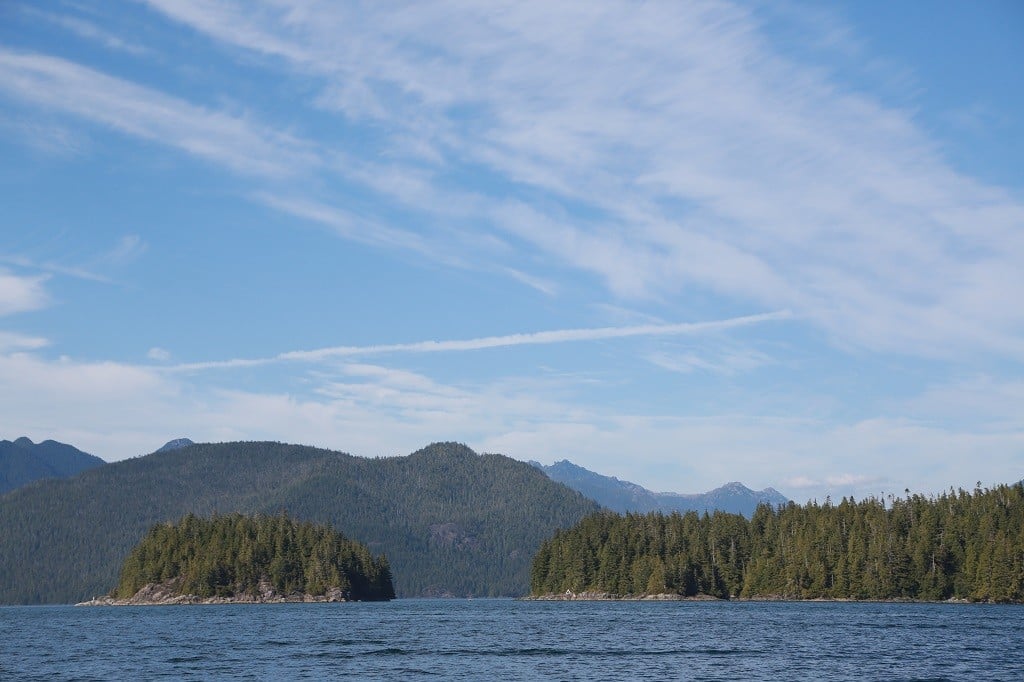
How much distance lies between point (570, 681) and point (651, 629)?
58.5 m

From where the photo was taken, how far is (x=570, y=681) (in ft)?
243

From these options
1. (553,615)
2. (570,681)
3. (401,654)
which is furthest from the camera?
(553,615)

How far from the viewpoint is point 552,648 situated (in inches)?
4021

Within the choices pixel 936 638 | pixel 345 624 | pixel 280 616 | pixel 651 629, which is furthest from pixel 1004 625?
pixel 280 616

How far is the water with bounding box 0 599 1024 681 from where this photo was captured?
3159 inches

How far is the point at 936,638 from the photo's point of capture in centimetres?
10750

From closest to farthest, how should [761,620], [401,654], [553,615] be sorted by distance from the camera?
1. [401,654]
2. [761,620]
3. [553,615]

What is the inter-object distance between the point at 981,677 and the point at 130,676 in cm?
6291

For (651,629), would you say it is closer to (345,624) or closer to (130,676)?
(345,624)

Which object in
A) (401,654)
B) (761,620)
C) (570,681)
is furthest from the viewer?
(761,620)

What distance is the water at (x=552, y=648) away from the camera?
263 ft

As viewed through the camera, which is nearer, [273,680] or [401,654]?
[273,680]

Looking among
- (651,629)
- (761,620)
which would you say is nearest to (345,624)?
(651,629)

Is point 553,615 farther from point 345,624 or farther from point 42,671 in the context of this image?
point 42,671
